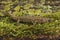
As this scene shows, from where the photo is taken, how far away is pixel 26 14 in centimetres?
758

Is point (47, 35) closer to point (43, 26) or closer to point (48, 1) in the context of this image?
point (43, 26)

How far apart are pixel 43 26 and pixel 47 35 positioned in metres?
0.50

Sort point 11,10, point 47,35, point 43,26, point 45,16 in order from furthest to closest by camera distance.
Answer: point 11,10 → point 45,16 → point 43,26 → point 47,35

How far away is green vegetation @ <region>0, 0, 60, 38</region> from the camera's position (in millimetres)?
6355

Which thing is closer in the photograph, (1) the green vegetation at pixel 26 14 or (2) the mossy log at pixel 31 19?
(1) the green vegetation at pixel 26 14

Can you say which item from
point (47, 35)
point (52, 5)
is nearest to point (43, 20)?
point (47, 35)

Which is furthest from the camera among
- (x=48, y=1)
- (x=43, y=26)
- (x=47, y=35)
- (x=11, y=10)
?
(x=48, y=1)

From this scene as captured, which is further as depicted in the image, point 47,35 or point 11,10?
point 11,10

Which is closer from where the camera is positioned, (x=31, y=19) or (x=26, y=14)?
(x=31, y=19)

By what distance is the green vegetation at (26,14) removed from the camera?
6.36m

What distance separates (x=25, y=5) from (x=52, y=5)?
3.59ft

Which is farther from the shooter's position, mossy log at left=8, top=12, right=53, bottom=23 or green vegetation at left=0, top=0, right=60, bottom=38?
mossy log at left=8, top=12, right=53, bottom=23

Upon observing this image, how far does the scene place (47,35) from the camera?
6203 millimetres

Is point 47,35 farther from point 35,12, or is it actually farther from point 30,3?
point 30,3
